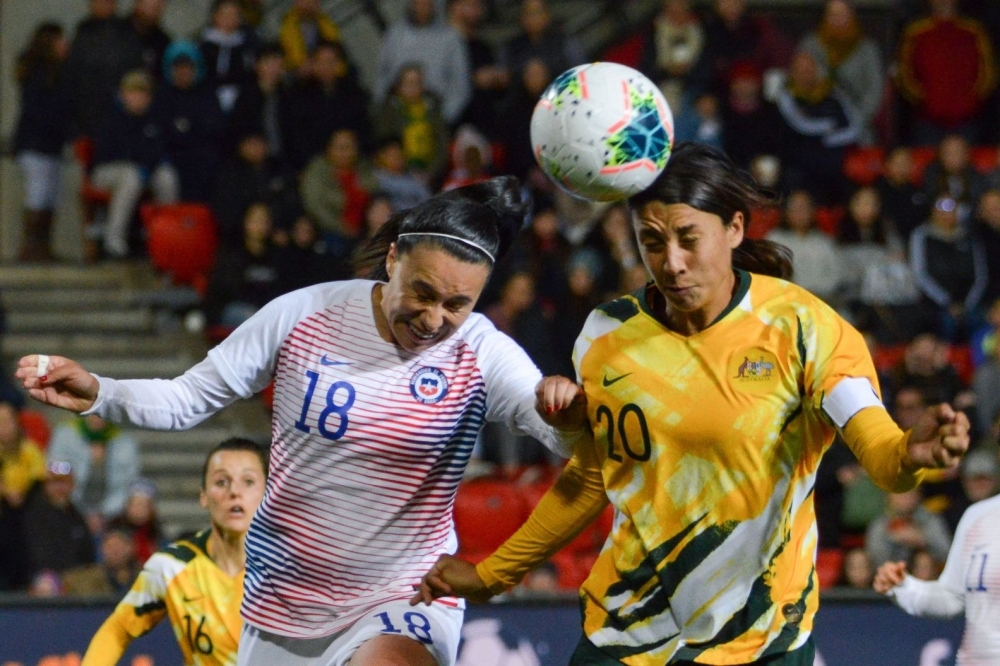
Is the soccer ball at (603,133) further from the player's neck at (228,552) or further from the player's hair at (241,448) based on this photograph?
the player's neck at (228,552)

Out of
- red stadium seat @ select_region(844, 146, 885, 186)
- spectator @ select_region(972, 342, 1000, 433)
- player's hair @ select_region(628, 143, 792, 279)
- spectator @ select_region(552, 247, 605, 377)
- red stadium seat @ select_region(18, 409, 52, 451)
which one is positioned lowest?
red stadium seat @ select_region(18, 409, 52, 451)

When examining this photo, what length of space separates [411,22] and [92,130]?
8.60 feet

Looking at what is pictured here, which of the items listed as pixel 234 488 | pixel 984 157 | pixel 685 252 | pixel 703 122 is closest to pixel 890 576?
pixel 685 252

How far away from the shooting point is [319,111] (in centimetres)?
1212

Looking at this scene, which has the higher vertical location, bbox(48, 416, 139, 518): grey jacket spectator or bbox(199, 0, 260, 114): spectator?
bbox(199, 0, 260, 114): spectator

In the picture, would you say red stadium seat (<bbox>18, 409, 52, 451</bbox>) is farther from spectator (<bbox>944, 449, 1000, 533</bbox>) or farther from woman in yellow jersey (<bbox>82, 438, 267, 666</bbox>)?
spectator (<bbox>944, 449, 1000, 533</bbox>)

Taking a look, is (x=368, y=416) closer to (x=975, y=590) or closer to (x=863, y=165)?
(x=975, y=590)

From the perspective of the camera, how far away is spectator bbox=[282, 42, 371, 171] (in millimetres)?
12125

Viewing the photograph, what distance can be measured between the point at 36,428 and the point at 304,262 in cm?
214

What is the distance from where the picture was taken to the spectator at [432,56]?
41.2ft

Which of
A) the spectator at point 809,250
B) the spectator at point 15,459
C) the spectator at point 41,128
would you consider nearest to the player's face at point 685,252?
the spectator at point 15,459

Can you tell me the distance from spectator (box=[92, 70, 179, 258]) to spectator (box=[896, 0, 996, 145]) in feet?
19.1

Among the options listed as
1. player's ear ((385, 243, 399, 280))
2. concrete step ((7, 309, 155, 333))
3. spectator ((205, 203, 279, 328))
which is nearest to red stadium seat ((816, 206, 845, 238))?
spectator ((205, 203, 279, 328))

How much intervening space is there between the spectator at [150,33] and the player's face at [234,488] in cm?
722
